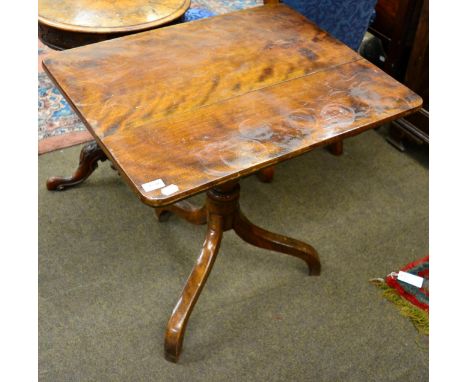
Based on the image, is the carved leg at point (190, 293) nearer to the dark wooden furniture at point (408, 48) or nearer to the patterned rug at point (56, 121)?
the patterned rug at point (56, 121)

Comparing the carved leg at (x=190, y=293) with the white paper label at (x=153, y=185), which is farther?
the carved leg at (x=190, y=293)

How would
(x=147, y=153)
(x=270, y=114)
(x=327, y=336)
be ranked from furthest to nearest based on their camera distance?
(x=327, y=336) < (x=270, y=114) < (x=147, y=153)

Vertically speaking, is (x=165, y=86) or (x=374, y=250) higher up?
(x=165, y=86)

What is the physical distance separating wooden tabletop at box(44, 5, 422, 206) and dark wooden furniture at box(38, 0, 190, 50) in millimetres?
140

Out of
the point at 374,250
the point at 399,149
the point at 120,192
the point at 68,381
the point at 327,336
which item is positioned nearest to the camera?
the point at 68,381

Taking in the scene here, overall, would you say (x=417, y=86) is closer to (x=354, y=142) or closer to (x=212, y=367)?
(x=354, y=142)

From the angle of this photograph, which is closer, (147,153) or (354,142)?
(147,153)

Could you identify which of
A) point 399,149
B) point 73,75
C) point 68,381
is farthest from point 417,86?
point 68,381

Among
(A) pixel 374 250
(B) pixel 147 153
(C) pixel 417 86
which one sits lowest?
(A) pixel 374 250

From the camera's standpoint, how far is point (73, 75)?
1200mm

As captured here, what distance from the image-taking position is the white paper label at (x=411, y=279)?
1643 millimetres

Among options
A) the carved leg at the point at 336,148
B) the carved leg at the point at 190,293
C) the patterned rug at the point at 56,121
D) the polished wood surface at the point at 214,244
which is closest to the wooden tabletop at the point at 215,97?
the polished wood surface at the point at 214,244

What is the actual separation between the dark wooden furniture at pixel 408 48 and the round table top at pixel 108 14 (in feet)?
2.65

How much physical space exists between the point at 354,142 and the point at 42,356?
140 centimetres
